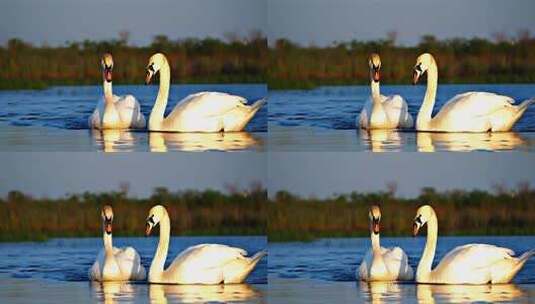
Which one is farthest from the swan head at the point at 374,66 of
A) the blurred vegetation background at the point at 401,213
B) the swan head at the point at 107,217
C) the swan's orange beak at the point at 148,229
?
the swan head at the point at 107,217

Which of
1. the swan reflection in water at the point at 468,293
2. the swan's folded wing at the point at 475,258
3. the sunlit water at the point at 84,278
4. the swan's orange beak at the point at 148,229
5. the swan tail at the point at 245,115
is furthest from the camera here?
the swan's orange beak at the point at 148,229

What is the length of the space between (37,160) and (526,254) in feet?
7.43

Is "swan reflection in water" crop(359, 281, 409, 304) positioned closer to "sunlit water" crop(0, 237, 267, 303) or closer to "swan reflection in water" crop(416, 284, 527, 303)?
"swan reflection in water" crop(416, 284, 527, 303)

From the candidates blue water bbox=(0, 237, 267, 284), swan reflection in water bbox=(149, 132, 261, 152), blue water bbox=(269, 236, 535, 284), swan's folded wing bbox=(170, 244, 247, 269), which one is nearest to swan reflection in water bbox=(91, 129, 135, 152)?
swan reflection in water bbox=(149, 132, 261, 152)

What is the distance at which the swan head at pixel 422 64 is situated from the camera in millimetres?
9805

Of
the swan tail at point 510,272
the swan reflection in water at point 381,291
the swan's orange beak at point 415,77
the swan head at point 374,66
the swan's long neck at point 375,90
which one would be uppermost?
the swan head at point 374,66

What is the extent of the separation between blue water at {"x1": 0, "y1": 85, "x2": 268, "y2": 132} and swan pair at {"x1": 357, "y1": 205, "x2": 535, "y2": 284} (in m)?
0.81

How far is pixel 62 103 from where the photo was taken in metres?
9.91

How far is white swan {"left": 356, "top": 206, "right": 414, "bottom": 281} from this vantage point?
9711 mm

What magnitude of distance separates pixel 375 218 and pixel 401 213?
143 millimetres

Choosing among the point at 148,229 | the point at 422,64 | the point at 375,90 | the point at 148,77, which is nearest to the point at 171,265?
the point at 148,229

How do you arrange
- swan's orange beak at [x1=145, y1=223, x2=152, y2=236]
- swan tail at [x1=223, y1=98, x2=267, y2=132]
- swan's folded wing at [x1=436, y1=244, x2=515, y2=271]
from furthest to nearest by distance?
1. swan's orange beak at [x1=145, y1=223, x2=152, y2=236]
2. swan tail at [x1=223, y1=98, x2=267, y2=132]
3. swan's folded wing at [x1=436, y1=244, x2=515, y2=271]

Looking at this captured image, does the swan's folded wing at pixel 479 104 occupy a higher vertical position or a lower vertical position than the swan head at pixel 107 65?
lower

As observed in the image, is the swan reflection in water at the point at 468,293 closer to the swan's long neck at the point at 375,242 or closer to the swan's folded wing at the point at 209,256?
the swan's long neck at the point at 375,242
